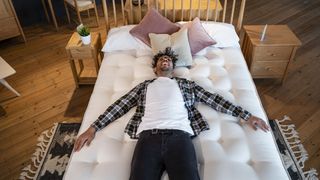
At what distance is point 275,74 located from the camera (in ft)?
8.81

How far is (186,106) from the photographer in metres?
1.80

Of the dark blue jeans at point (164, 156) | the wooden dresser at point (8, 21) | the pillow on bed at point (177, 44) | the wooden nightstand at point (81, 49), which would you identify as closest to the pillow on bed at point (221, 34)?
the pillow on bed at point (177, 44)

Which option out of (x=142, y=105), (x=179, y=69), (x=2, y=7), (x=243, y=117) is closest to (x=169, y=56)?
(x=179, y=69)

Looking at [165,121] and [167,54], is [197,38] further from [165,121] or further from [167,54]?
[165,121]

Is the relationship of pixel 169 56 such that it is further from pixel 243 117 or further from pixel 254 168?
pixel 254 168

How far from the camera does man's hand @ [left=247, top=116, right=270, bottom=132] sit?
5.59 feet

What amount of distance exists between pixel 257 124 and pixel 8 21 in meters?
3.05

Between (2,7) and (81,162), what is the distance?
251 cm

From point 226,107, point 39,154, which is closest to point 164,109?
point 226,107

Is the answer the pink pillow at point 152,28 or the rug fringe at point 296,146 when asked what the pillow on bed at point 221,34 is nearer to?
the pink pillow at point 152,28

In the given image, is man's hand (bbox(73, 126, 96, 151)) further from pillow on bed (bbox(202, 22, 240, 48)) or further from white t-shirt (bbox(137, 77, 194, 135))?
pillow on bed (bbox(202, 22, 240, 48))

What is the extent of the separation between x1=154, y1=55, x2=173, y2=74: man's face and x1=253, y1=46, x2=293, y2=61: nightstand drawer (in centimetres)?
100

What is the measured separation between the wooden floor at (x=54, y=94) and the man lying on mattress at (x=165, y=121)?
79 centimetres

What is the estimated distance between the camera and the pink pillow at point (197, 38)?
2363 millimetres
